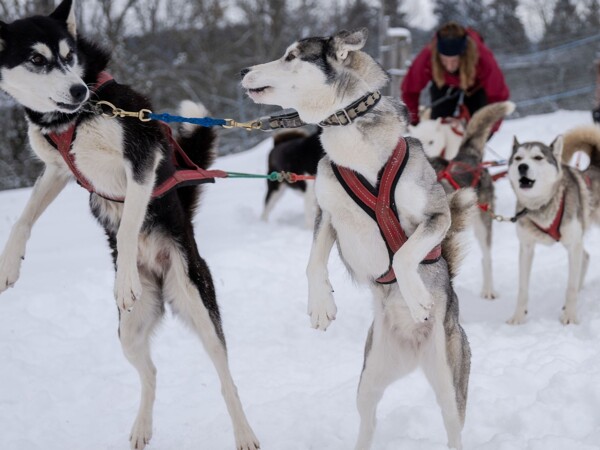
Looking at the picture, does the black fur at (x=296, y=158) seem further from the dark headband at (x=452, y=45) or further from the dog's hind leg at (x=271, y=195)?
the dark headband at (x=452, y=45)

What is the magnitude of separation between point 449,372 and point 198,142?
1.71 meters

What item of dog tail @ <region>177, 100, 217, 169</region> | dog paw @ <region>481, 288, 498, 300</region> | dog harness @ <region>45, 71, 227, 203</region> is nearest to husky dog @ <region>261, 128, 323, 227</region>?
dog paw @ <region>481, 288, 498, 300</region>

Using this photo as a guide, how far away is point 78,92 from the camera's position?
2365mm

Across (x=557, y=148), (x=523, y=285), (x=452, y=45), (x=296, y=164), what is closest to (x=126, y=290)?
(x=523, y=285)

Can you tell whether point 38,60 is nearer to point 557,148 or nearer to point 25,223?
point 25,223

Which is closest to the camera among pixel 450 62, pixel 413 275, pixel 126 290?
pixel 413 275

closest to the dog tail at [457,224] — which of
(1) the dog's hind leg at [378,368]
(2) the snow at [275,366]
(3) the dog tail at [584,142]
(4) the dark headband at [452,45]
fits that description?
(1) the dog's hind leg at [378,368]

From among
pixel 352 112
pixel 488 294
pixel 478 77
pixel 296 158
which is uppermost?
pixel 352 112

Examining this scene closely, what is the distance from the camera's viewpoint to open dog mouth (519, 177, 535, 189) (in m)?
4.43

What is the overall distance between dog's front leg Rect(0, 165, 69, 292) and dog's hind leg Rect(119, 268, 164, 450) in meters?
0.53

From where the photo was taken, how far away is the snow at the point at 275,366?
2854mm

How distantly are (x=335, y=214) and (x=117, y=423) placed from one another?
5.78 feet

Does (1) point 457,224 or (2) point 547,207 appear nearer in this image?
(1) point 457,224

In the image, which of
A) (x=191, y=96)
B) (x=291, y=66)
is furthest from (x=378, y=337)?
(x=191, y=96)
